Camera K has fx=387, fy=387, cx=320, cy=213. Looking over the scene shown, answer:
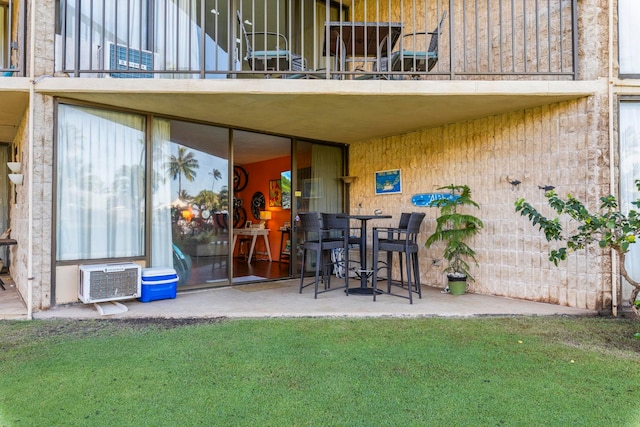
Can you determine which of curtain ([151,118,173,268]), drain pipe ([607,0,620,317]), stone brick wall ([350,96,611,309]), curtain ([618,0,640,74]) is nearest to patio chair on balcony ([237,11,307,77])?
curtain ([151,118,173,268])

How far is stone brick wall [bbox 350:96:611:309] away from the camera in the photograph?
401cm

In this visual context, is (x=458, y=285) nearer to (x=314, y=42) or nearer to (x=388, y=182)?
(x=388, y=182)

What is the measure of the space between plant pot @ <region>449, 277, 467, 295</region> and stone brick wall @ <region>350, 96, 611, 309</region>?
258mm

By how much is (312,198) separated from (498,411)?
15.5 feet

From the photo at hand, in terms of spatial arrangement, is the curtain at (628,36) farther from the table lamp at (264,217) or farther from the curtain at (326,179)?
the table lamp at (264,217)

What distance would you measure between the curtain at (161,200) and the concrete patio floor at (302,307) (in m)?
0.54

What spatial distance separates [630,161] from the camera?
4.07 m

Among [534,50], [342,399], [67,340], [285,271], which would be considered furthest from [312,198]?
[342,399]

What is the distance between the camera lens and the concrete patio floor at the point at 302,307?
3879mm

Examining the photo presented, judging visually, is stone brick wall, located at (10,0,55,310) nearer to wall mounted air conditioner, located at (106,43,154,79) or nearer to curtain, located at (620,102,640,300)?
wall mounted air conditioner, located at (106,43,154,79)

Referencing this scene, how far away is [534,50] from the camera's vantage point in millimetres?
4539

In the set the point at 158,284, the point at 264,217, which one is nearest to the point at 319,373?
the point at 158,284

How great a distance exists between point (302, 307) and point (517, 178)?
2951mm

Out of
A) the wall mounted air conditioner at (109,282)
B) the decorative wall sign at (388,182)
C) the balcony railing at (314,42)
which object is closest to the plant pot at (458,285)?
the decorative wall sign at (388,182)
